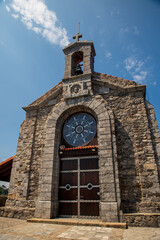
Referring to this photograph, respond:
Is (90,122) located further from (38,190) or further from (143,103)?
(38,190)

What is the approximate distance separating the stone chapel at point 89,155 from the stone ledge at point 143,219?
3 centimetres

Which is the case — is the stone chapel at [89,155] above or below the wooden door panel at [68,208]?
above

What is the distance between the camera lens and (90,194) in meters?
7.14

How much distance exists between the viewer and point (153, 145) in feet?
22.9

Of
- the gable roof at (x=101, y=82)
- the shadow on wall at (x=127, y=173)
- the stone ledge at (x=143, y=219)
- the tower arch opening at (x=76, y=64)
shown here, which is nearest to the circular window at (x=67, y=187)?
the shadow on wall at (x=127, y=173)

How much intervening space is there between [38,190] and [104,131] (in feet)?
13.1

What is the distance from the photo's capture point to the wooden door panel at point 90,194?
23.2 ft

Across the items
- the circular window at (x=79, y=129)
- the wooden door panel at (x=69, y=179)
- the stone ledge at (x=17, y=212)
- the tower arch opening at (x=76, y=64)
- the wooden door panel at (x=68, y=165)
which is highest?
the tower arch opening at (x=76, y=64)

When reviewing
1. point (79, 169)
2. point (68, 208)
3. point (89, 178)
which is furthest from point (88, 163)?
point (68, 208)

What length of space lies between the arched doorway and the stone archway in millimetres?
333

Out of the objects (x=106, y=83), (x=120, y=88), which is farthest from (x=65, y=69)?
(x=120, y=88)

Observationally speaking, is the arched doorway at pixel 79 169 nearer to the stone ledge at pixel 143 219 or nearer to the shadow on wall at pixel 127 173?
the shadow on wall at pixel 127 173

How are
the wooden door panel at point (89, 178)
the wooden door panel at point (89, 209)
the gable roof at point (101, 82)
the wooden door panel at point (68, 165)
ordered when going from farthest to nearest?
1. the gable roof at point (101, 82)
2. the wooden door panel at point (68, 165)
3. the wooden door panel at point (89, 178)
4. the wooden door panel at point (89, 209)

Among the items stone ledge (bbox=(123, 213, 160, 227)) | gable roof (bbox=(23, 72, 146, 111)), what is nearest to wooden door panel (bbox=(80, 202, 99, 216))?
stone ledge (bbox=(123, 213, 160, 227))
